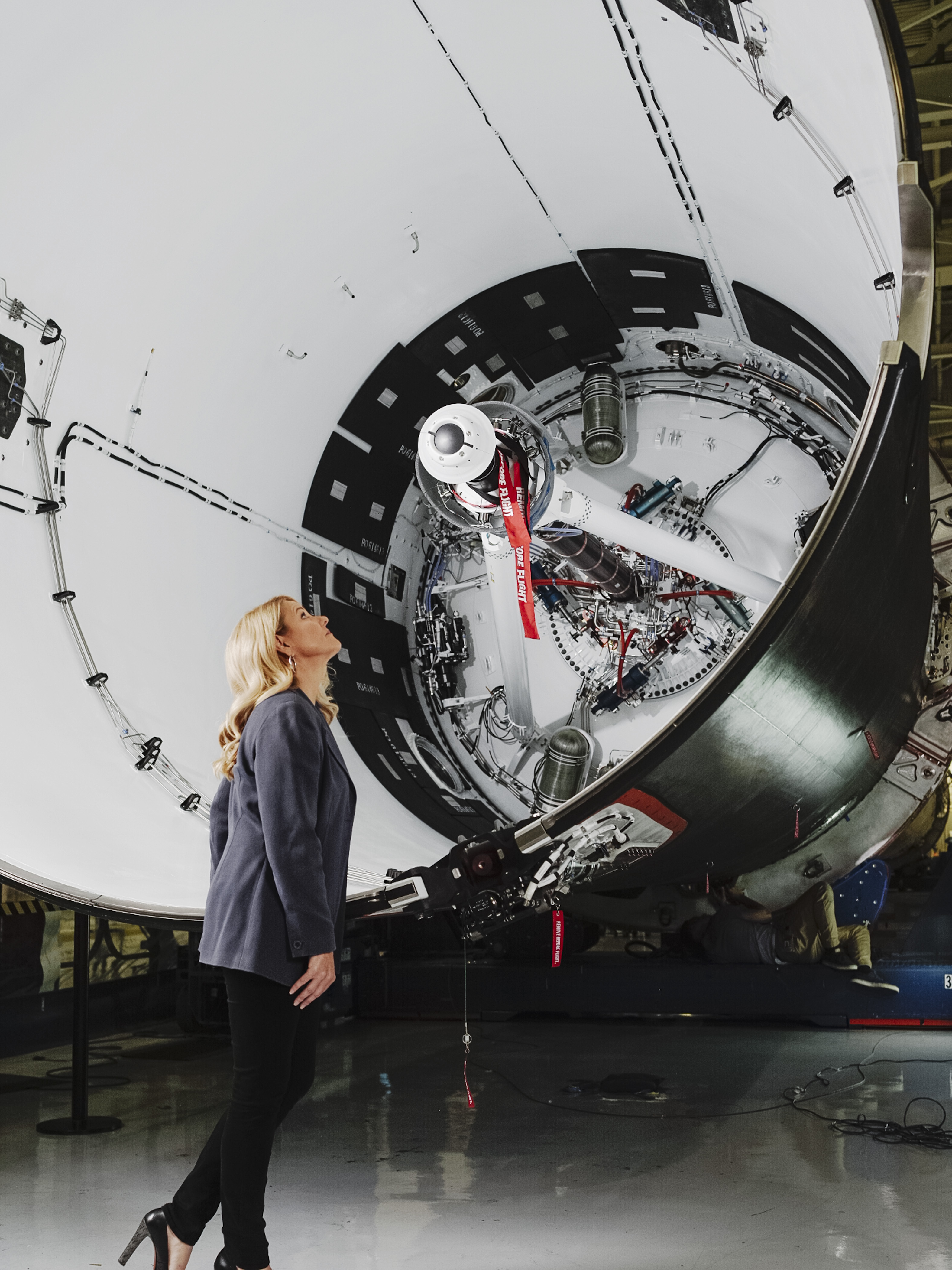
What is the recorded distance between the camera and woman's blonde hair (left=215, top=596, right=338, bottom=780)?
225 cm

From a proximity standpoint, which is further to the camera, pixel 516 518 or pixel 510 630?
pixel 510 630

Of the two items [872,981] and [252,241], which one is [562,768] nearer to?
[872,981]

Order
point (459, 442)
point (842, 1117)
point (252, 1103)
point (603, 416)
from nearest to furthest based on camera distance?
point (252, 1103) < point (459, 442) < point (842, 1117) < point (603, 416)

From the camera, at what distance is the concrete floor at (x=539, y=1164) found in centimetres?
251

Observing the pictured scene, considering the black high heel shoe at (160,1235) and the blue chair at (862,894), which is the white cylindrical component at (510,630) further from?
the black high heel shoe at (160,1235)

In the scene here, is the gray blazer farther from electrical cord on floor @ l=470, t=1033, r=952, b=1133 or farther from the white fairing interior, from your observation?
electrical cord on floor @ l=470, t=1033, r=952, b=1133

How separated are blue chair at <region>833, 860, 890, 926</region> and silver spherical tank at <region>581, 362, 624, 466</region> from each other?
6.12 ft

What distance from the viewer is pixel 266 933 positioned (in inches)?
78.8

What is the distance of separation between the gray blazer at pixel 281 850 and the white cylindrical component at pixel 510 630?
136cm

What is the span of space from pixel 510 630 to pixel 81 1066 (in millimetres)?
2198

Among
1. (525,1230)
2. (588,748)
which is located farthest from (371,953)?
(525,1230)

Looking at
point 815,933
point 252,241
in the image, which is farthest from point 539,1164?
point 252,241

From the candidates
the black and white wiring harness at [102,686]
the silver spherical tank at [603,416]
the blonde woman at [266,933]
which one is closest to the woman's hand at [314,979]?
the blonde woman at [266,933]

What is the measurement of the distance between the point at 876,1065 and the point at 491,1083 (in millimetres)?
1536
